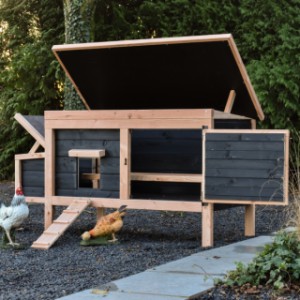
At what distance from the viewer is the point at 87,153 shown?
6.82m

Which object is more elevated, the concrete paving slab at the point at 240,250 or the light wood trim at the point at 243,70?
the light wood trim at the point at 243,70

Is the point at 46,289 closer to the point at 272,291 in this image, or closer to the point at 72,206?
the point at 272,291

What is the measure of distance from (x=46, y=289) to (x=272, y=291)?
1.58 m

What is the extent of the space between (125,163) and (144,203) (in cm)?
46

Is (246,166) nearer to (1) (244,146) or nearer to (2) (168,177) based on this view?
(1) (244,146)

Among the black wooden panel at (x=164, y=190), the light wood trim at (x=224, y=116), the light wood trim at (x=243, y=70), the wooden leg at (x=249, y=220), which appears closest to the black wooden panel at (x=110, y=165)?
the black wooden panel at (x=164, y=190)

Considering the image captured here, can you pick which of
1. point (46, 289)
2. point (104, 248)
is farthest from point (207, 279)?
point (104, 248)

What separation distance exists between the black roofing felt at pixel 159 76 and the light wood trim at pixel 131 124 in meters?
0.80

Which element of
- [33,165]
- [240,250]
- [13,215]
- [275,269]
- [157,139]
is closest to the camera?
[275,269]

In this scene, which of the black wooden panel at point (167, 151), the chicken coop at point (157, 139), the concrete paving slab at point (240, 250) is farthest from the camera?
the black wooden panel at point (167, 151)

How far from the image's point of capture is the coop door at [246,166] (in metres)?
6.11

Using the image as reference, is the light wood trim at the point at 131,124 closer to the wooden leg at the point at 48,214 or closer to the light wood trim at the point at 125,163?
the light wood trim at the point at 125,163

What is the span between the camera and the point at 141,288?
14.0ft

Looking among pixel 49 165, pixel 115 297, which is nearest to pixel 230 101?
pixel 49 165
